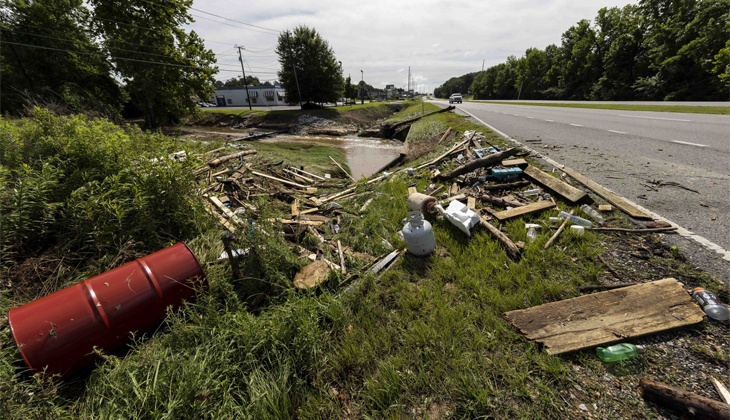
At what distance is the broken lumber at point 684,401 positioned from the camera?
58.3 inches

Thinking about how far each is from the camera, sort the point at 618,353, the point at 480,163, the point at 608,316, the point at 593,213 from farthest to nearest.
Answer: the point at 480,163, the point at 593,213, the point at 608,316, the point at 618,353

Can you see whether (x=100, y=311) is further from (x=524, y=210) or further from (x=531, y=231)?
(x=524, y=210)

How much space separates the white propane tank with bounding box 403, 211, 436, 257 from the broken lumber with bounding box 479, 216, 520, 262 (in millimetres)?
938

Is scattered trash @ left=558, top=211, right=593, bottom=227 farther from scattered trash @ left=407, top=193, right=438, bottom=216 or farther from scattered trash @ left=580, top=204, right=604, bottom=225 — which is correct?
scattered trash @ left=407, top=193, right=438, bottom=216

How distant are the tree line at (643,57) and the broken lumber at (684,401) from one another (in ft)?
115

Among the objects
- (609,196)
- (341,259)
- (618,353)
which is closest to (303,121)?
(341,259)

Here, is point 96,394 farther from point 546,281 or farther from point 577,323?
point 546,281

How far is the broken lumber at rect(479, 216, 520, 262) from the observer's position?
10.7 ft

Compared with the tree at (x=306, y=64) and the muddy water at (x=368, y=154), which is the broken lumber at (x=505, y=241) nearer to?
the muddy water at (x=368, y=154)

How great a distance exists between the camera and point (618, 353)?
1.96 m

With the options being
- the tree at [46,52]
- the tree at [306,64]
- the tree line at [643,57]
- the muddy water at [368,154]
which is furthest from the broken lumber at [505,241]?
the tree at [306,64]

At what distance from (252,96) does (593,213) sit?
267 feet

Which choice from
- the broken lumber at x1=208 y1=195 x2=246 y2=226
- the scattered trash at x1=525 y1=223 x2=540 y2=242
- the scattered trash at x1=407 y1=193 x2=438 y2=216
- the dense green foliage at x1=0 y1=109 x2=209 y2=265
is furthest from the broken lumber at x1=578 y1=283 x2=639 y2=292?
the dense green foliage at x1=0 y1=109 x2=209 y2=265

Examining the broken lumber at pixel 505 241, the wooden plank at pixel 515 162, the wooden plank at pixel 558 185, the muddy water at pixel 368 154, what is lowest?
the muddy water at pixel 368 154
